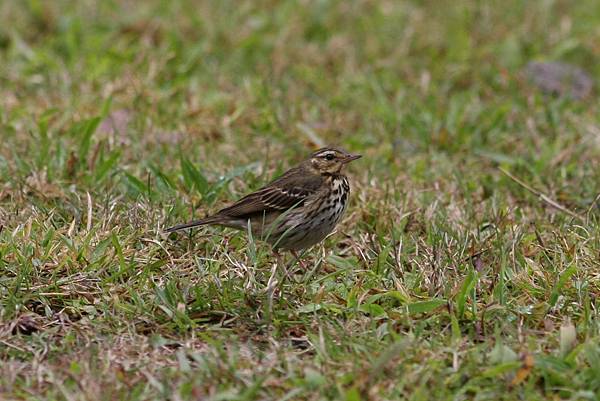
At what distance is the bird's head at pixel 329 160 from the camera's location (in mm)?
6520

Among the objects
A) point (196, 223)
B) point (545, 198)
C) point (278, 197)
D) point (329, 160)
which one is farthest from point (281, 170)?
point (545, 198)

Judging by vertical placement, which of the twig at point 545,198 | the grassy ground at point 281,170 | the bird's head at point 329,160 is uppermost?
the bird's head at point 329,160

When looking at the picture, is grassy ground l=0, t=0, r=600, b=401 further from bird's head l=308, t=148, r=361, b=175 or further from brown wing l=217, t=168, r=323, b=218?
bird's head l=308, t=148, r=361, b=175

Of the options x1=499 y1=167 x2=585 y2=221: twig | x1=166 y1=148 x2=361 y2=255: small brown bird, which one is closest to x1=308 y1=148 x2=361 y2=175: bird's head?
x1=166 y1=148 x2=361 y2=255: small brown bird

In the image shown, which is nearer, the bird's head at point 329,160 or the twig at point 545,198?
the bird's head at point 329,160

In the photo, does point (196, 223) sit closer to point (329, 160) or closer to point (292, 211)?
point (292, 211)

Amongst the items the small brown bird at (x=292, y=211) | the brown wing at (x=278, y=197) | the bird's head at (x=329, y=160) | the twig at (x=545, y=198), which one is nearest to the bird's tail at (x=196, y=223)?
the small brown bird at (x=292, y=211)

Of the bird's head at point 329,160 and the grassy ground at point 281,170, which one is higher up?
the bird's head at point 329,160

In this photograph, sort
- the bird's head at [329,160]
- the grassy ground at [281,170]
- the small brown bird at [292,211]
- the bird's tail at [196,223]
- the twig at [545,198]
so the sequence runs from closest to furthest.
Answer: the grassy ground at [281,170] < the bird's tail at [196,223] < the small brown bird at [292,211] < the bird's head at [329,160] < the twig at [545,198]

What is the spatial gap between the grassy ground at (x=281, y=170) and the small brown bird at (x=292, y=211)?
15 centimetres

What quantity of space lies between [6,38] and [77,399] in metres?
5.92

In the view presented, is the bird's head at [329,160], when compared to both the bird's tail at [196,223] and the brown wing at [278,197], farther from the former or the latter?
the bird's tail at [196,223]

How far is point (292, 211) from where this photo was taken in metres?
6.20

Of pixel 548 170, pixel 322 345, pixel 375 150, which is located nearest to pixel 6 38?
pixel 375 150
